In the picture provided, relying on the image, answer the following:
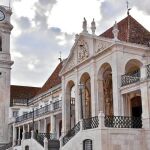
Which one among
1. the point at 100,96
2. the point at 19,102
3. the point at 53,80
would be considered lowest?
the point at 100,96

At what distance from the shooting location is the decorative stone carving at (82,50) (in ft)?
93.2

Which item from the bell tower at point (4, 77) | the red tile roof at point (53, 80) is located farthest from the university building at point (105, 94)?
the bell tower at point (4, 77)

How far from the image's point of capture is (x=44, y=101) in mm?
44688

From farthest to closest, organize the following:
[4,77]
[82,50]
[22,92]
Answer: [22,92] < [4,77] < [82,50]

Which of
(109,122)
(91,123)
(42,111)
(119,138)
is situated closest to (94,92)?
(91,123)

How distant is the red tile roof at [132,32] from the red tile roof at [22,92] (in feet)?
89.5

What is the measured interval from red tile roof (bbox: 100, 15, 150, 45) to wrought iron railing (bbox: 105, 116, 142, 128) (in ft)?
21.2

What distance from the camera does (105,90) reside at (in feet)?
93.6

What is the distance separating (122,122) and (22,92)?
1443 inches

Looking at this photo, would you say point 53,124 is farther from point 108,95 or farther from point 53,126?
point 108,95

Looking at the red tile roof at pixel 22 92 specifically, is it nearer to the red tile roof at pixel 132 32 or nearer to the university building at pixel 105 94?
the university building at pixel 105 94

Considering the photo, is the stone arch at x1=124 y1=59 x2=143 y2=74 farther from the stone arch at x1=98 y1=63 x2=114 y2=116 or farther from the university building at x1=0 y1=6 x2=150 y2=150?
the stone arch at x1=98 y1=63 x2=114 y2=116

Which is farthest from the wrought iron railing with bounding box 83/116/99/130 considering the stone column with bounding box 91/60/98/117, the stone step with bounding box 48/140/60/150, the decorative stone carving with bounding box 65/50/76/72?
the decorative stone carving with bounding box 65/50/76/72

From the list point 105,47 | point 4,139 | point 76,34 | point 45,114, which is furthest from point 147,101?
point 4,139
